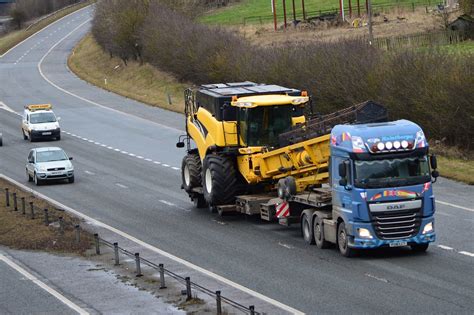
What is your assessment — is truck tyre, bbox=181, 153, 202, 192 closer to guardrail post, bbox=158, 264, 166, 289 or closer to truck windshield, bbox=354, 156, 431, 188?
truck windshield, bbox=354, 156, 431, 188

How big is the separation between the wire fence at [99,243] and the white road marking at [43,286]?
6.60ft

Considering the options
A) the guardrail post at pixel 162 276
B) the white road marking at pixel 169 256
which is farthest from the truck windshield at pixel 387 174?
the guardrail post at pixel 162 276

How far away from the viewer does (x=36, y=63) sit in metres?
106

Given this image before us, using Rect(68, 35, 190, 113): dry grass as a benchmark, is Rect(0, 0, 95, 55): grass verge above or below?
above

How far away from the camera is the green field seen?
100 metres

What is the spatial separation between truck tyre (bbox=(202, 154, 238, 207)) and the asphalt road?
76cm

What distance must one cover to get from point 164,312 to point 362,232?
527 cm

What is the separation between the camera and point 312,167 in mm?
26531

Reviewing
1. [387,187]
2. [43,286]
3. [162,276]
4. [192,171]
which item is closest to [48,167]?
[192,171]

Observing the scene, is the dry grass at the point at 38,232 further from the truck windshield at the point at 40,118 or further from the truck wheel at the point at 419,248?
the truck windshield at the point at 40,118

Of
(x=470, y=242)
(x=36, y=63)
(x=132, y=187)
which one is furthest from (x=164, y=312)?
(x=36, y=63)

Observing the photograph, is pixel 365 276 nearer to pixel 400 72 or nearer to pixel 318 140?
pixel 318 140

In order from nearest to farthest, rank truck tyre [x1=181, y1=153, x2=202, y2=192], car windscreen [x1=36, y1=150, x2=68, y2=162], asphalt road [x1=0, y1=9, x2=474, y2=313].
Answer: asphalt road [x1=0, y1=9, x2=474, y2=313] → truck tyre [x1=181, y1=153, x2=202, y2=192] → car windscreen [x1=36, y1=150, x2=68, y2=162]

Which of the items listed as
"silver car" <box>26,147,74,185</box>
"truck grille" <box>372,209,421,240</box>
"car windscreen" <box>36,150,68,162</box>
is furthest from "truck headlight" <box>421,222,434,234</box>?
"car windscreen" <box>36,150,68,162</box>
